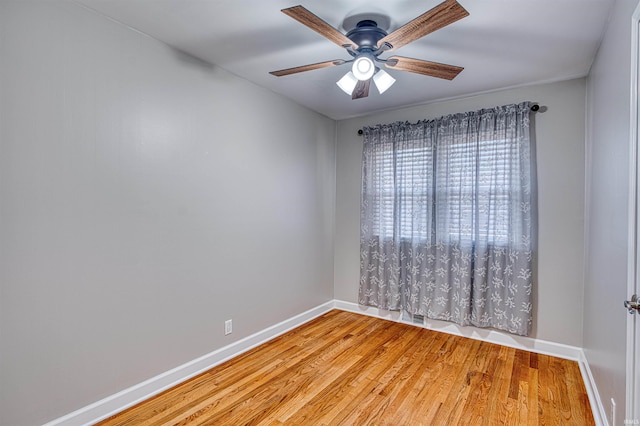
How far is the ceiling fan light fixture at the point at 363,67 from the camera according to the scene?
2023 mm

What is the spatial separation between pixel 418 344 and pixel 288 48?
2.91 metres

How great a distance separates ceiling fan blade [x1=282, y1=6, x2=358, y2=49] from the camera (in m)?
1.51

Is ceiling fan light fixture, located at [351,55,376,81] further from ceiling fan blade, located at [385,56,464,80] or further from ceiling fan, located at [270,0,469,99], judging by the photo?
ceiling fan blade, located at [385,56,464,80]

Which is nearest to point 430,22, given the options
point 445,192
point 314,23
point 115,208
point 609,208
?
point 314,23

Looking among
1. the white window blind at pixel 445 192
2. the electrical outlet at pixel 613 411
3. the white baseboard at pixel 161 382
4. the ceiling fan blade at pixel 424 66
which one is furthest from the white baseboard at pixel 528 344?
the ceiling fan blade at pixel 424 66

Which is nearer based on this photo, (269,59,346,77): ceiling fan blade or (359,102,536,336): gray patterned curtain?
(269,59,346,77): ceiling fan blade

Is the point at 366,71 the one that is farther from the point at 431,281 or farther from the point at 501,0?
the point at 431,281

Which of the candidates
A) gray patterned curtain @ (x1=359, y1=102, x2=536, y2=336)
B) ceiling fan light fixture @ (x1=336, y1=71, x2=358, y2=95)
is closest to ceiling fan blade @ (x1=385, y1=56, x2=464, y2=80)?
ceiling fan light fixture @ (x1=336, y1=71, x2=358, y2=95)

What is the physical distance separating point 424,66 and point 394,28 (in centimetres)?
33

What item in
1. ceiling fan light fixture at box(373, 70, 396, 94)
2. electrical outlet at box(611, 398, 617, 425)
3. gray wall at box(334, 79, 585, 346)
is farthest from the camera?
gray wall at box(334, 79, 585, 346)

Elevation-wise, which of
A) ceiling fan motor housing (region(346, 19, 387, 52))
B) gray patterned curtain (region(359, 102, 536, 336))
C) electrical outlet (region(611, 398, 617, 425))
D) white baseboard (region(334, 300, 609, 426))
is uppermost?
ceiling fan motor housing (region(346, 19, 387, 52))

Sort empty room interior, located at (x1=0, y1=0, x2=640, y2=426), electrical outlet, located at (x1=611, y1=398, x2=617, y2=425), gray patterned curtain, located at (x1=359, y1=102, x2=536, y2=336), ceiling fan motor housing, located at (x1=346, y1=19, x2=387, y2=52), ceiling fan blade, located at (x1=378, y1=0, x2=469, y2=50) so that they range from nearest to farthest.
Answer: ceiling fan blade, located at (x1=378, y1=0, x2=469, y2=50) < electrical outlet, located at (x1=611, y1=398, x2=617, y2=425) < empty room interior, located at (x1=0, y1=0, x2=640, y2=426) < ceiling fan motor housing, located at (x1=346, y1=19, x2=387, y2=52) < gray patterned curtain, located at (x1=359, y1=102, x2=536, y2=336)

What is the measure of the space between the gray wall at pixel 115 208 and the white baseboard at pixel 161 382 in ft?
0.18

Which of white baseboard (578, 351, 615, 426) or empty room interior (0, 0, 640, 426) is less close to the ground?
empty room interior (0, 0, 640, 426)
